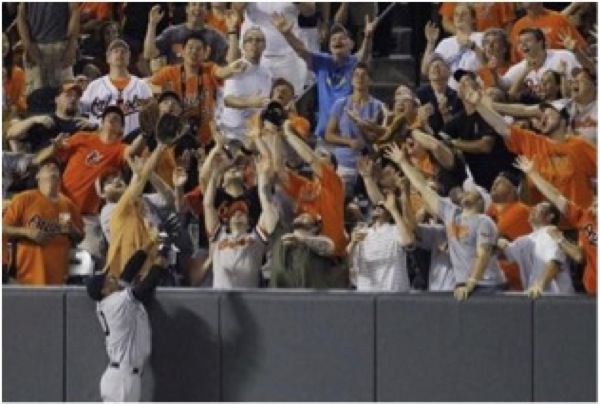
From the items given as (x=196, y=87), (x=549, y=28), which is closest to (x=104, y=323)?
(x=196, y=87)

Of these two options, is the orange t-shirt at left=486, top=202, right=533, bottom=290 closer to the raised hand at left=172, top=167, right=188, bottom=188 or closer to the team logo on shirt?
the raised hand at left=172, top=167, right=188, bottom=188

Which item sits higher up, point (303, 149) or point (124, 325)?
point (303, 149)

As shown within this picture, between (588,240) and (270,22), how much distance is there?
3.14 metres

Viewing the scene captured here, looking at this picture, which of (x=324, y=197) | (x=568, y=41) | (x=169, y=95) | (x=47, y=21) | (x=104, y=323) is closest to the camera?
(x=104, y=323)

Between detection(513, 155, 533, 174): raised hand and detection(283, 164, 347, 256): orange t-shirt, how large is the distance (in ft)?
4.16

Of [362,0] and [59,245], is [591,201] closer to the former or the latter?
[362,0]

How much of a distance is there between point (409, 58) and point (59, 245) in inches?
117

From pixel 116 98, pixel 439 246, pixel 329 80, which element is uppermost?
pixel 329 80

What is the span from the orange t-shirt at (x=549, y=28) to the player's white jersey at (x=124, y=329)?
3.39 m

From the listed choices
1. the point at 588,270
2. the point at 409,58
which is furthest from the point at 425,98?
the point at 588,270

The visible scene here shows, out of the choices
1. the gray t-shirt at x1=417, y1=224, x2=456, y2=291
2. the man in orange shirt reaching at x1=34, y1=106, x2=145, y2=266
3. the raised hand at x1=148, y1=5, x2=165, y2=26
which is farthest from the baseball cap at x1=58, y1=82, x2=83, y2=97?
the gray t-shirt at x1=417, y1=224, x2=456, y2=291

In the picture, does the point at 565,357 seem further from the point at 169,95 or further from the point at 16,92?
the point at 16,92

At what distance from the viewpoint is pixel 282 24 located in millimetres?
18547

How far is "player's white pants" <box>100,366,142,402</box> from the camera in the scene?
17.2 meters
